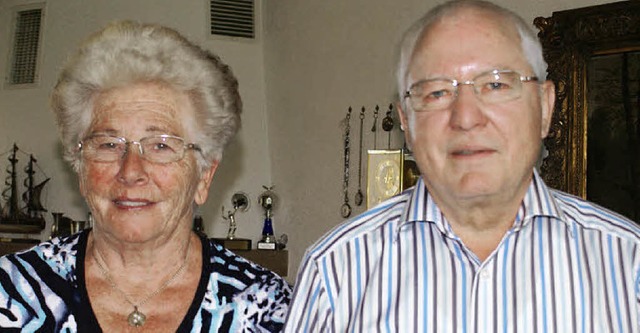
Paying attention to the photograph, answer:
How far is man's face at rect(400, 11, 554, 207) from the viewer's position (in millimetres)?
2049

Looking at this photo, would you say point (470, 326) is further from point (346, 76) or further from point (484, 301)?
point (346, 76)

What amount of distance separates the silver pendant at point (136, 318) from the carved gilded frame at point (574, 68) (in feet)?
9.82

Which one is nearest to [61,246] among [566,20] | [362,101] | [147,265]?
[147,265]

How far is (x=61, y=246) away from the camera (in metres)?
2.44

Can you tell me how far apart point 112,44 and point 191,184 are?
404 mm

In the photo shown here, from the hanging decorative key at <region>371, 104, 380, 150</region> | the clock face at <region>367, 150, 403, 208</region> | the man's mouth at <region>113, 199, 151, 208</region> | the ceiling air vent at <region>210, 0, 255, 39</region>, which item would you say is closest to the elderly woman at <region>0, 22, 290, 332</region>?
the man's mouth at <region>113, 199, 151, 208</region>

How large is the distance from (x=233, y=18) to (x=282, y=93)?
0.72 meters

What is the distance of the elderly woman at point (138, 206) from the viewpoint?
2299 millimetres

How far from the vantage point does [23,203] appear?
7871mm

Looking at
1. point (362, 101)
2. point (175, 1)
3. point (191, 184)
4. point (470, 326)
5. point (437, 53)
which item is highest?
point (175, 1)

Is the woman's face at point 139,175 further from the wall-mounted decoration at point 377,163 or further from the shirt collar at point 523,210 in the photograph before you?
the wall-mounted decoration at point 377,163

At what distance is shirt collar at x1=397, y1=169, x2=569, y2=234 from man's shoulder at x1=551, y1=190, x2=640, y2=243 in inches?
1.1

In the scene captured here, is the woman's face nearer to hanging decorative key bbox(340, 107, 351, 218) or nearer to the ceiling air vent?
hanging decorative key bbox(340, 107, 351, 218)

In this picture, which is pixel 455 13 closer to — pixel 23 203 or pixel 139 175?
pixel 139 175
